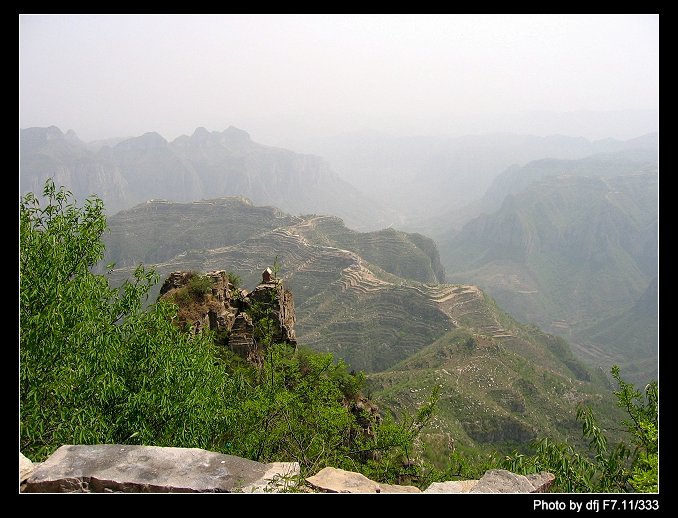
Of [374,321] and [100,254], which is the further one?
[374,321]

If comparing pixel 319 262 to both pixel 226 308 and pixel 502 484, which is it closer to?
pixel 226 308

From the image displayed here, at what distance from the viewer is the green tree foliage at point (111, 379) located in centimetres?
805

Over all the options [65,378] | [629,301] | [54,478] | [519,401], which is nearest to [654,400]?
[54,478]

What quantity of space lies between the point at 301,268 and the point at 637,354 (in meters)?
111

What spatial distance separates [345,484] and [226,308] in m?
22.3

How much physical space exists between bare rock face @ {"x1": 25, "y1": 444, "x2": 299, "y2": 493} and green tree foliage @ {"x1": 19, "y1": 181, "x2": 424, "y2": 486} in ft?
6.28

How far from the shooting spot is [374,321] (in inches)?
3260

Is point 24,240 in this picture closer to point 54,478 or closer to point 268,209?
point 54,478

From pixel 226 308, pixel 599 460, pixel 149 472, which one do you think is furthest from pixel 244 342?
pixel 599 460

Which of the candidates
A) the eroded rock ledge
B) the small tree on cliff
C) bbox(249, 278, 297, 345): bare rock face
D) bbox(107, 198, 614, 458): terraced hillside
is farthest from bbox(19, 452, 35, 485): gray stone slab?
bbox(107, 198, 614, 458): terraced hillside

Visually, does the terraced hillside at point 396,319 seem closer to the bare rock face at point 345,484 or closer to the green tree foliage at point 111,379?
the green tree foliage at point 111,379

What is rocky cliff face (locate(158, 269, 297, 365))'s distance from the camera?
2395 centimetres

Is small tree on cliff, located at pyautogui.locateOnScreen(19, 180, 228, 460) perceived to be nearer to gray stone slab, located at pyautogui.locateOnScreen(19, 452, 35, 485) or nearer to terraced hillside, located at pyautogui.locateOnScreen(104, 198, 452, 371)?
gray stone slab, located at pyautogui.locateOnScreen(19, 452, 35, 485)

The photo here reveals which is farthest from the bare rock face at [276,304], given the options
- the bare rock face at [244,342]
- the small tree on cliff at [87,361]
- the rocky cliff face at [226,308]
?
the small tree on cliff at [87,361]
